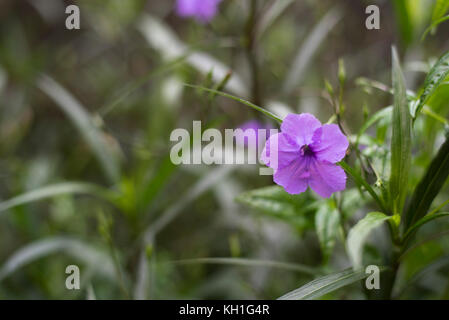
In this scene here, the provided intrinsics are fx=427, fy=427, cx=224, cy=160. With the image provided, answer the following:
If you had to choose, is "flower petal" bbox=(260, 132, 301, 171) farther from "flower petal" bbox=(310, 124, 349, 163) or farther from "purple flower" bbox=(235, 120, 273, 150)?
"purple flower" bbox=(235, 120, 273, 150)

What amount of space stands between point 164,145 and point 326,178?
28.2 inches

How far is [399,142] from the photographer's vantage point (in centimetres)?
58

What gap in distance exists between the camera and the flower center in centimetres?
60

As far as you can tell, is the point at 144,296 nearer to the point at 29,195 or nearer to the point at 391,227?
the point at 29,195

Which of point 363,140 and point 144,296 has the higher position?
point 363,140

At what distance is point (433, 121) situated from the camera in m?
0.77

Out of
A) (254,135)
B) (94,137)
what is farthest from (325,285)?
(94,137)

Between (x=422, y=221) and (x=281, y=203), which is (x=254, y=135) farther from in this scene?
(x=422, y=221)

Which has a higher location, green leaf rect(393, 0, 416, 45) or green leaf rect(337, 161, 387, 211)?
green leaf rect(393, 0, 416, 45)

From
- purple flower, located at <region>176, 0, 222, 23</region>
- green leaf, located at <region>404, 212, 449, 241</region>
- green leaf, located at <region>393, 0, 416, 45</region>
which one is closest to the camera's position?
green leaf, located at <region>404, 212, 449, 241</region>

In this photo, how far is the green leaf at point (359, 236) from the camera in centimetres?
43

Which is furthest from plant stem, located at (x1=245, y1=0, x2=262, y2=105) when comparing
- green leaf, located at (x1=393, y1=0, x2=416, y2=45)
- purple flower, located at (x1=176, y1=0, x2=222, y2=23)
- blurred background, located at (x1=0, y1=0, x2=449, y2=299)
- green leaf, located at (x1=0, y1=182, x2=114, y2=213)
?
green leaf, located at (x1=0, y1=182, x2=114, y2=213)
